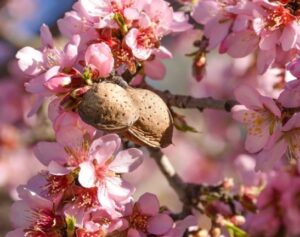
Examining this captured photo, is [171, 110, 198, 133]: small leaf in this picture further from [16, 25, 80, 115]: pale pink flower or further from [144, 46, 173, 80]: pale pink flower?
[16, 25, 80, 115]: pale pink flower

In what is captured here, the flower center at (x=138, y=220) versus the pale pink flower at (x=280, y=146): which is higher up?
the pale pink flower at (x=280, y=146)

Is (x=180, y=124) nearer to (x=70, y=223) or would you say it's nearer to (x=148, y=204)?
(x=148, y=204)

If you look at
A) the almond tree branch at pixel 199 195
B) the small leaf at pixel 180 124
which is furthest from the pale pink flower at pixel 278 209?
the small leaf at pixel 180 124

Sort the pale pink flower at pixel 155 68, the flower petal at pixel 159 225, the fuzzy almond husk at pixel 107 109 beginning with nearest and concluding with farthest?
the fuzzy almond husk at pixel 107 109, the flower petal at pixel 159 225, the pale pink flower at pixel 155 68

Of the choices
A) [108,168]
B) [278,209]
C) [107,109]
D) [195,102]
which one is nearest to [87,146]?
[108,168]

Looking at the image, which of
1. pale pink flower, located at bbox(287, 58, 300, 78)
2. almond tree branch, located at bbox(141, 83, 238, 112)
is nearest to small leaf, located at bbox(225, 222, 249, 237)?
almond tree branch, located at bbox(141, 83, 238, 112)

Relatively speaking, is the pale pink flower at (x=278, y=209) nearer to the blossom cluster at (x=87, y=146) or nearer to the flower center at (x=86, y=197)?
the blossom cluster at (x=87, y=146)
